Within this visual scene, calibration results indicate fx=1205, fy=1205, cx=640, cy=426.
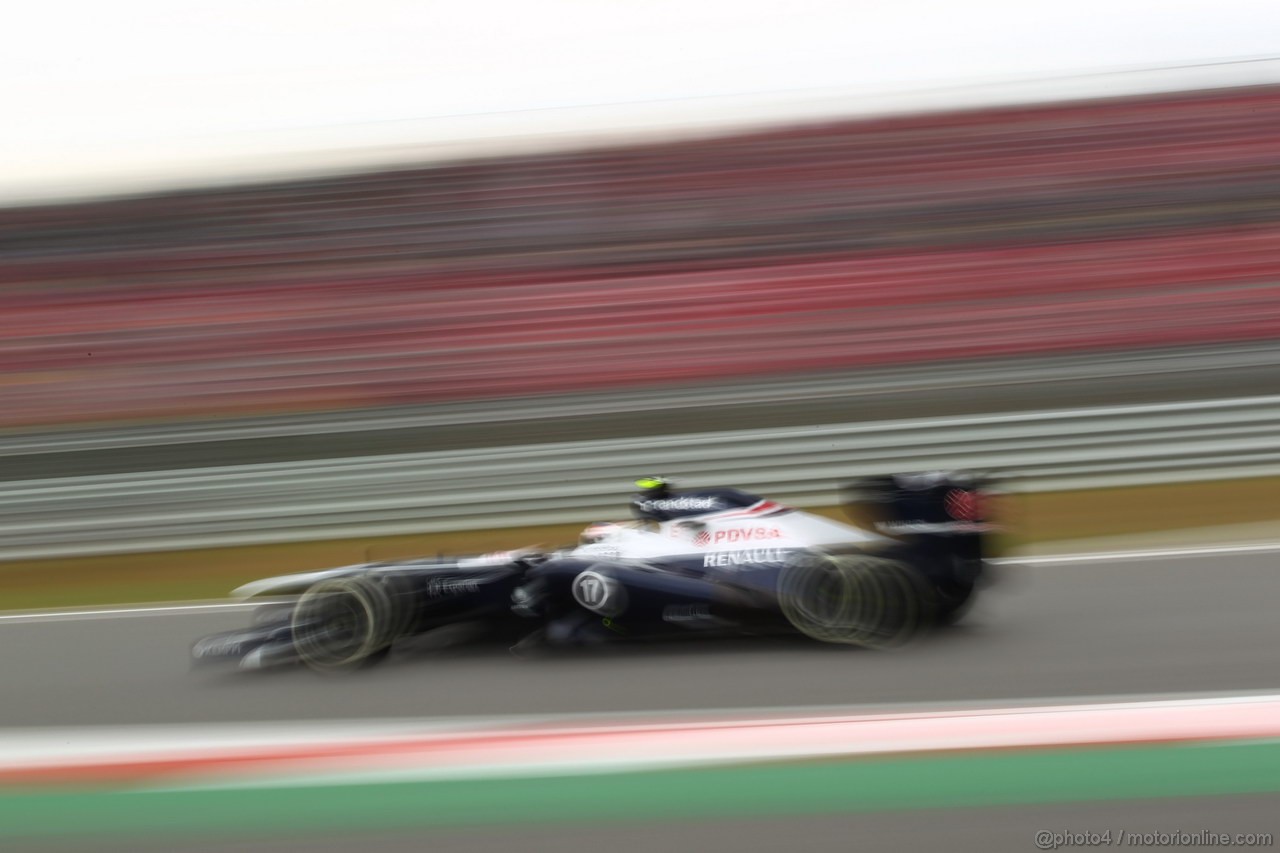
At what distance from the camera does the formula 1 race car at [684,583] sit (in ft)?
13.3

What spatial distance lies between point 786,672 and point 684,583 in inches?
18.6

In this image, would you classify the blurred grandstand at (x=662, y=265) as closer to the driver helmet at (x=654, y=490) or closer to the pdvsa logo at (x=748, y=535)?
the driver helmet at (x=654, y=490)

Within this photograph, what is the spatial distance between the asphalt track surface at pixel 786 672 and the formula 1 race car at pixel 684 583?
0.12m

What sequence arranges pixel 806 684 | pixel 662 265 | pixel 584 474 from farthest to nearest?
pixel 662 265 → pixel 584 474 → pixel 806 684

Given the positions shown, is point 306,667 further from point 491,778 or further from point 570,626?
point 491,778

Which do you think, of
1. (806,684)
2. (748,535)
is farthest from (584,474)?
(806,684)

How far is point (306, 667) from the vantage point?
4.51 metres

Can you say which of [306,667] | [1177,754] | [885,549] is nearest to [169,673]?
[306,667]

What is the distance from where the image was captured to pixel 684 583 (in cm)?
421

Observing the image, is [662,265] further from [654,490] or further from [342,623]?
[342,623]

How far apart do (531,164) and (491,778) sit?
9336 mm

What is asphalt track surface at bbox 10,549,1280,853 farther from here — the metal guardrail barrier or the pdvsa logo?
the metal guardrail barrier

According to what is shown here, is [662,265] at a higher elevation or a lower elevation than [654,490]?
higher
